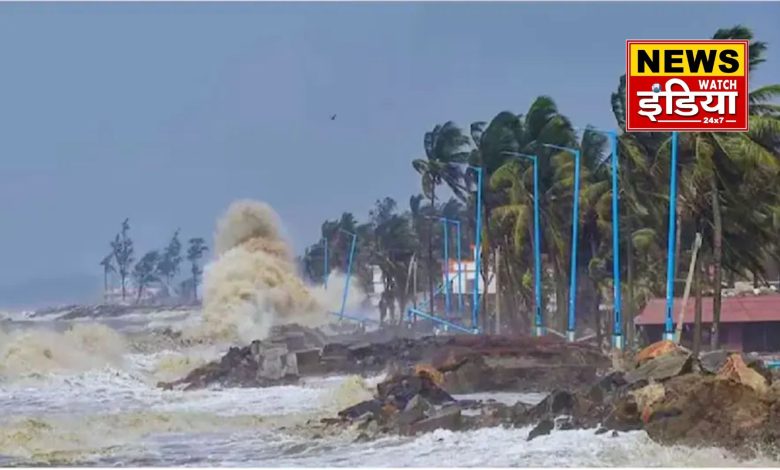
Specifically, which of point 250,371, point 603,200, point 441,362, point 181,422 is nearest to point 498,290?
point 603,200

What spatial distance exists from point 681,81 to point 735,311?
49.9 feet

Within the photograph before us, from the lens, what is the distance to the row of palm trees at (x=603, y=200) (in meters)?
23.3

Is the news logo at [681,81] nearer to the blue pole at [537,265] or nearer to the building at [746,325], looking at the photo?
the building at [746,325]

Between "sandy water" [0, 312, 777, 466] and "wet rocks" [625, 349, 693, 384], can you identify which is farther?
"wet rocks" [625, 349, 693, 384]

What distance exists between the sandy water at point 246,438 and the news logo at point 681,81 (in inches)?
125

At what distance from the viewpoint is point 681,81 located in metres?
15.1

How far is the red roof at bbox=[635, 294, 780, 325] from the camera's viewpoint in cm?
2934

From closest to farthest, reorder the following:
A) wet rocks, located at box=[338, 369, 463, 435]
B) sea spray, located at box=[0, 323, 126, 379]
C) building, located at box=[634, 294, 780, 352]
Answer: wet rocks, located at box=[338, 369, 463, 435] < building, located at box=[634, 294, 780, 352] < sea spray, located at box=[0, 323, 126, 379]

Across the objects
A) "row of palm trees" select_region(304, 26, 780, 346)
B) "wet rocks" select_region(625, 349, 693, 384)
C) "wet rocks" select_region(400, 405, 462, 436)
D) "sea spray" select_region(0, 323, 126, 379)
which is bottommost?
"sea spray" select_region(0, 323, 126, 379)

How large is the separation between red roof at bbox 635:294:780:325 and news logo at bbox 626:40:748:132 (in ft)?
44.4

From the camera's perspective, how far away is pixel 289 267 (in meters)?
55.0

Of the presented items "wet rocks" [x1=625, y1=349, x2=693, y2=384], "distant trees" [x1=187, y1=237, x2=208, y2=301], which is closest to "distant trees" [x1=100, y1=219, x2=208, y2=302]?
"distant trees" [x1=187, y1=237, x2=208, y2=301]

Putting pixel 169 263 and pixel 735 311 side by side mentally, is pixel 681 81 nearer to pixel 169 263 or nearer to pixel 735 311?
pixel 735 311

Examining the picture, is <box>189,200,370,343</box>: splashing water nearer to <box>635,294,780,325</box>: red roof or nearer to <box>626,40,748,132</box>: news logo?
<box>635,294,780,325</box>: red roof
